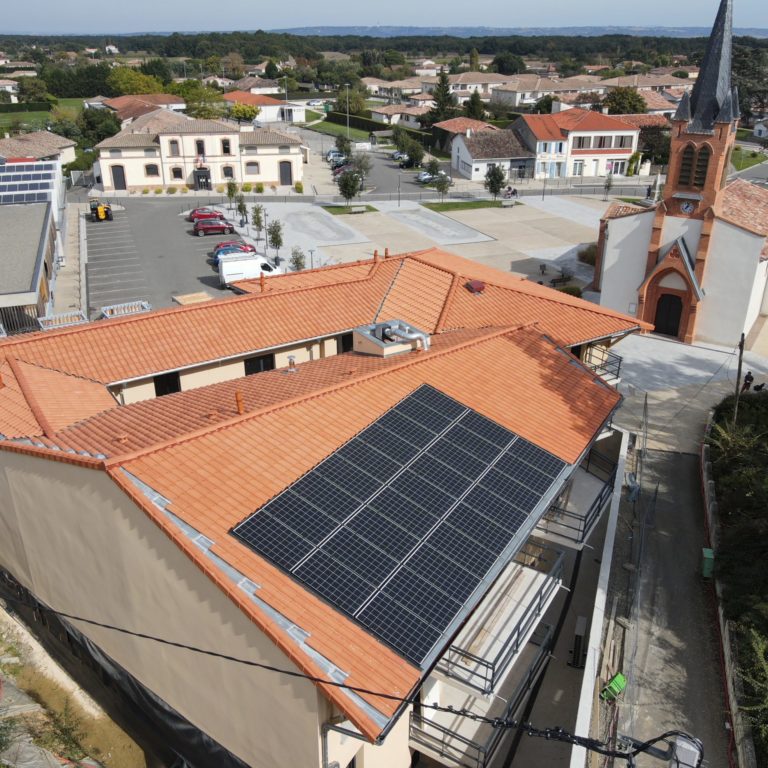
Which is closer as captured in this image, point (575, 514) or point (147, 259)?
point (575, 514)

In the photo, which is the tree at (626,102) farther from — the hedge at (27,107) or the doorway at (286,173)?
the hedge at (27,107)

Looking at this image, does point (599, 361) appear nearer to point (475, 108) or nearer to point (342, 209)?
point (342, 209)

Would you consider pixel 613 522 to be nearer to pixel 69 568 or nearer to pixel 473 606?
pixel 473 606

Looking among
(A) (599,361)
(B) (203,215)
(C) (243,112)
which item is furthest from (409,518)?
(C) (243,112)

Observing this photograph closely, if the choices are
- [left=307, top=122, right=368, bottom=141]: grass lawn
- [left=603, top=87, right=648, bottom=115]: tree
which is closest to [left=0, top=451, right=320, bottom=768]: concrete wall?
[left=307, top=122, right=368, bottom=141]: grass lawn

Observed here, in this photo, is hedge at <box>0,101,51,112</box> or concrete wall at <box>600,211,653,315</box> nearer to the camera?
concrete wall at <box>600,211,653,315</box>

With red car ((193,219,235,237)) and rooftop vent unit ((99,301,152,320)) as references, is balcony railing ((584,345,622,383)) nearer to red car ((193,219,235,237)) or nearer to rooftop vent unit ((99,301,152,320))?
rooftop vent unit ((99,301,152,320))

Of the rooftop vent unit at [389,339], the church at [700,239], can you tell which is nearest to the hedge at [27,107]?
the church at [700,239]
